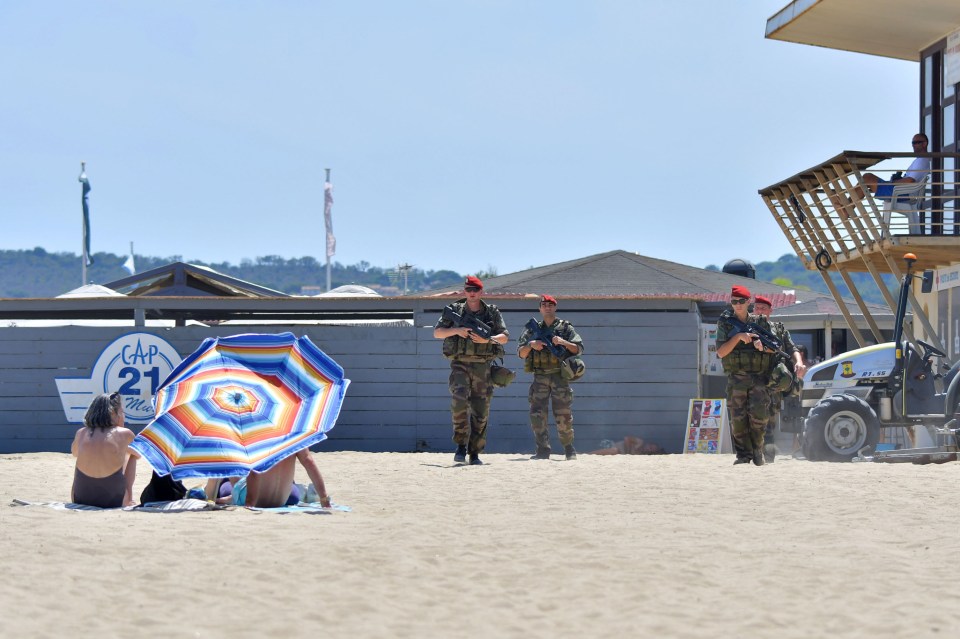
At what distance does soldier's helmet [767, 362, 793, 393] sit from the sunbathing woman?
6.03m

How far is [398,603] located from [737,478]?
5.25 metres

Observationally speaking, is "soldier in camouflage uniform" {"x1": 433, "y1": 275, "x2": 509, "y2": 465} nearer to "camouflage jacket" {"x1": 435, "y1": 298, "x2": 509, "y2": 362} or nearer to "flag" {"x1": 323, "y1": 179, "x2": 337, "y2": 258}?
"camouflage jacket" {"x1": 435, "y1": 298, "x2": 509, "y2": 362}

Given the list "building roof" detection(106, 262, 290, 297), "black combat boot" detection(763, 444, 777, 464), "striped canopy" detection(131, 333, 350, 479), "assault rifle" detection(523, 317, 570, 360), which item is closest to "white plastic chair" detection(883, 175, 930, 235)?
"black combat boot" detection(763, 444, 777, 464)

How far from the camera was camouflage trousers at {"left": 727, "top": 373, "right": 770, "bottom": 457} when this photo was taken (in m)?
11.8

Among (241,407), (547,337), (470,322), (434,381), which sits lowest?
(241,407)

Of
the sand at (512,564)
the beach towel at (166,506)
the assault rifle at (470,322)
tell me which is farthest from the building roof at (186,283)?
the beach towel at (166,506)

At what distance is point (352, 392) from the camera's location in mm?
15484

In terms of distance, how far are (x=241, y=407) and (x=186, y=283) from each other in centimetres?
1611

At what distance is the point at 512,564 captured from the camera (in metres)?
6.59

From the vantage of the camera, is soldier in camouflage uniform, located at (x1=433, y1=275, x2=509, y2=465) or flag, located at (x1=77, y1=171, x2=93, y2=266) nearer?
soldier in camouflage uniform, located at (x1=433, y1=275, x2=509, y2=465)

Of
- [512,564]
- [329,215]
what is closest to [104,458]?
[512,564]

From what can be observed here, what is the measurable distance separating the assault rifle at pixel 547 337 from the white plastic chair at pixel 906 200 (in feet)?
18.3

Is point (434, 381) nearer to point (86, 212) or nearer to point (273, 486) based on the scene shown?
point (273, 486)

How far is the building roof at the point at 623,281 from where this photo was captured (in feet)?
75.8
